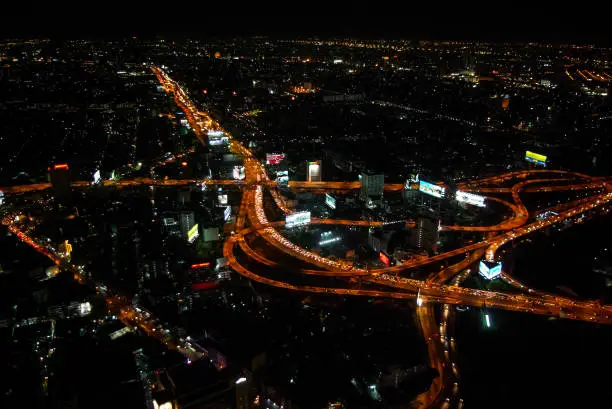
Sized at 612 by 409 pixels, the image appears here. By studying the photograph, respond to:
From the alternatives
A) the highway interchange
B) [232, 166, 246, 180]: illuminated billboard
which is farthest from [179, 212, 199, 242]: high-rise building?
[232, 166, 246, 180]: illuminated billboard

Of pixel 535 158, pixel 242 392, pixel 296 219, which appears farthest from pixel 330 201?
pixel 535 158

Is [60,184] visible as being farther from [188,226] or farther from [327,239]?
[327,239]

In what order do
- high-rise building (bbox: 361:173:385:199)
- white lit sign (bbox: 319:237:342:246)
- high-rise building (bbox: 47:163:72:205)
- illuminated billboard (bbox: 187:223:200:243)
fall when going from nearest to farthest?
white lit sign (bbox: 319:237:342:246) → illuminated billboard (bbox: 187:223:200:243) → high-rise building (bbox: 361:173:385:199) → high-rise building (bbox: 47:163:72:205)

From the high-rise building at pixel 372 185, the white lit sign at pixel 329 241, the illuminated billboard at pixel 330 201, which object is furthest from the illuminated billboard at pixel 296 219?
the high-rise building at pixel 372 185

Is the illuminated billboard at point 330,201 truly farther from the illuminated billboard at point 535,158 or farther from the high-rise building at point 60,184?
the illuminated billboard at point 535,158

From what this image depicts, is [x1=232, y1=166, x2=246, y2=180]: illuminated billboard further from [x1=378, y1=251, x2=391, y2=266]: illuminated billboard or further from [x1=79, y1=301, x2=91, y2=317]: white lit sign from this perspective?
[x1=79, y1=301, x2=91, y2=317]: white lit sign

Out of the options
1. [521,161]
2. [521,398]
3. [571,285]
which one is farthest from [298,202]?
[521,161]

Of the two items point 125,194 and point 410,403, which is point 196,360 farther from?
point 125,194
